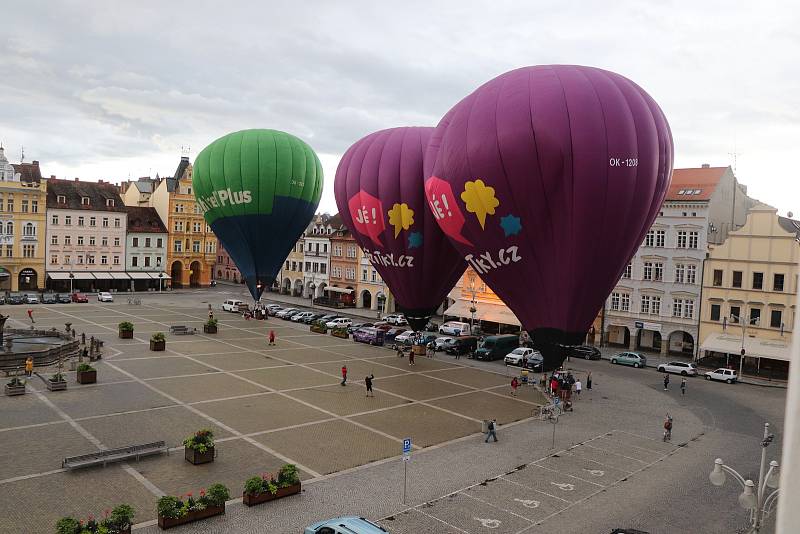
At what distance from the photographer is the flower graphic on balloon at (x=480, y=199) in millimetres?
23391

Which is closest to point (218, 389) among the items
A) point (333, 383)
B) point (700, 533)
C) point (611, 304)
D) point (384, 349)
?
point (333, 383)

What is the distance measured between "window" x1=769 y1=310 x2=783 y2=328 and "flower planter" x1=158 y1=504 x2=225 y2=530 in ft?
122

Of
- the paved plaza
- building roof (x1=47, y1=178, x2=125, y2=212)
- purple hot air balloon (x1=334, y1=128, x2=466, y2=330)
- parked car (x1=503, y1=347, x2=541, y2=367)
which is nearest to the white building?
parked car (x1=503, y1=347, x2=541, y2=367)

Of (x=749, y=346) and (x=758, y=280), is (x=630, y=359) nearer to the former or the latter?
(x=749, y=346)

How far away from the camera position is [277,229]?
4494 cm

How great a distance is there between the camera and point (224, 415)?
24.8 metres

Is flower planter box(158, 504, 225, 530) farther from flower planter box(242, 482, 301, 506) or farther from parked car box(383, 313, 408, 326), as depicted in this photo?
parked car box(383, 313, 408, 326)

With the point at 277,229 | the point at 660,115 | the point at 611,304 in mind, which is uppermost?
the point at 660,115

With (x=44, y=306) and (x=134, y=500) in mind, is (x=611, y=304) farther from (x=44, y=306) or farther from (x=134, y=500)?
(x=44, y=306)

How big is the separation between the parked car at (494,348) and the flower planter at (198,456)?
959 inches

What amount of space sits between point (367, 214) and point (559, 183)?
13.2 metres

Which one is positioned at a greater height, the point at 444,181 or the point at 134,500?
the point at 444,181

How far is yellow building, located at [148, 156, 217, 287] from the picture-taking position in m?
80.8

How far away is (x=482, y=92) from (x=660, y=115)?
654 centimetres
